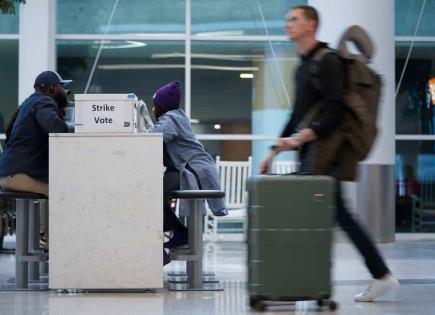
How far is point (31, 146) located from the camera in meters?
7.63

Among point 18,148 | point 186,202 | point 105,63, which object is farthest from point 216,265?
point 105,63

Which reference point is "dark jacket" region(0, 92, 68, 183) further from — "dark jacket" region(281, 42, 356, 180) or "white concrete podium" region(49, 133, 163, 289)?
"dark jacket" region(281, 42, 356, 180)

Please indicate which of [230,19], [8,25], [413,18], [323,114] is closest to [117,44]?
[8,25]

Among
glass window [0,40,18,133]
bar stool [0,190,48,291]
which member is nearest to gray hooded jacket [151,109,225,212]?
bar stool [0,190,48,291]

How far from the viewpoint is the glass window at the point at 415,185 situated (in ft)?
48.4

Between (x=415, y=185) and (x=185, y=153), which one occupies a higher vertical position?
(x=185, y=153)

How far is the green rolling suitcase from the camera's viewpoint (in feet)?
18.6

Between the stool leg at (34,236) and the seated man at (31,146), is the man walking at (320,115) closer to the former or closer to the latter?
the seated man at (31,146)

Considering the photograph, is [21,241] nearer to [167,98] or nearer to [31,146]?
[31,146]

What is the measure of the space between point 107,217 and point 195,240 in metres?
0.83

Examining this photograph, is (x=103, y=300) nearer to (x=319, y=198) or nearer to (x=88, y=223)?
(x=88, y=223)

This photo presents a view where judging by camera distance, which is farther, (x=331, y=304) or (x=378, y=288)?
(x=378, y=288)

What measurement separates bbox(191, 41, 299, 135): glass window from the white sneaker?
26.7 ft

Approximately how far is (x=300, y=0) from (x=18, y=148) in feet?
26.5
